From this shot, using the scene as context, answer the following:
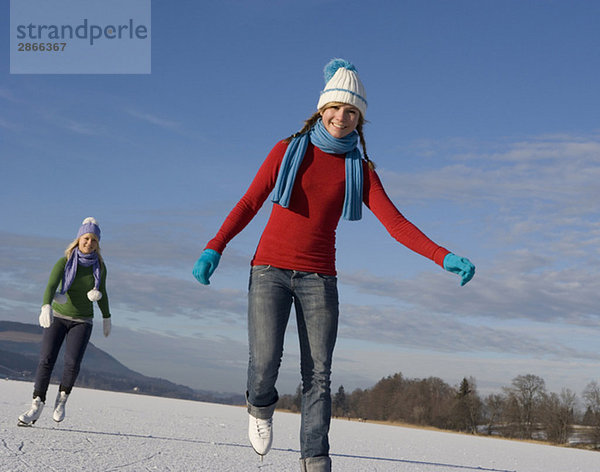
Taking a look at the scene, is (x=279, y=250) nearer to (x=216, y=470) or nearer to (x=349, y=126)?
(x=349, y=126)

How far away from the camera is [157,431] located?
830cm

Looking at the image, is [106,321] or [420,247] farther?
[106,321]

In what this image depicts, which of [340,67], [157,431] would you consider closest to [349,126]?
[340,67]

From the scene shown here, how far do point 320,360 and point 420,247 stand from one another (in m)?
0.91

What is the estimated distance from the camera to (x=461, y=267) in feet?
12.3

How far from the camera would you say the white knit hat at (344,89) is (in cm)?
415

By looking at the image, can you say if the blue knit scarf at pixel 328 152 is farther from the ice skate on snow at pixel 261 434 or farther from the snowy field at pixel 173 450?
the snowy field at pixel 173 450

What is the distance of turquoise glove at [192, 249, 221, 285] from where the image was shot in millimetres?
3822

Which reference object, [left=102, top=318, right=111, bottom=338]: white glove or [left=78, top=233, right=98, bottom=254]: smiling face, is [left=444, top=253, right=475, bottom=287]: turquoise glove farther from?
[left=102, top=318, right=111, bottom=338]: white glove

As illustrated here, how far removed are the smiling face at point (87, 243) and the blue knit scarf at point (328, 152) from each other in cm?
410

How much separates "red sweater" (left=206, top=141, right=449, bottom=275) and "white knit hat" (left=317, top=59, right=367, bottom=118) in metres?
0.33

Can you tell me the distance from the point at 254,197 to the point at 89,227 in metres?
4.14

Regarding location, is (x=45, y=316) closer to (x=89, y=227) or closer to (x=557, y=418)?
(x=89, y=227)

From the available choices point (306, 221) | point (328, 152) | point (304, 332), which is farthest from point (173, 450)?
point (328, 152)
